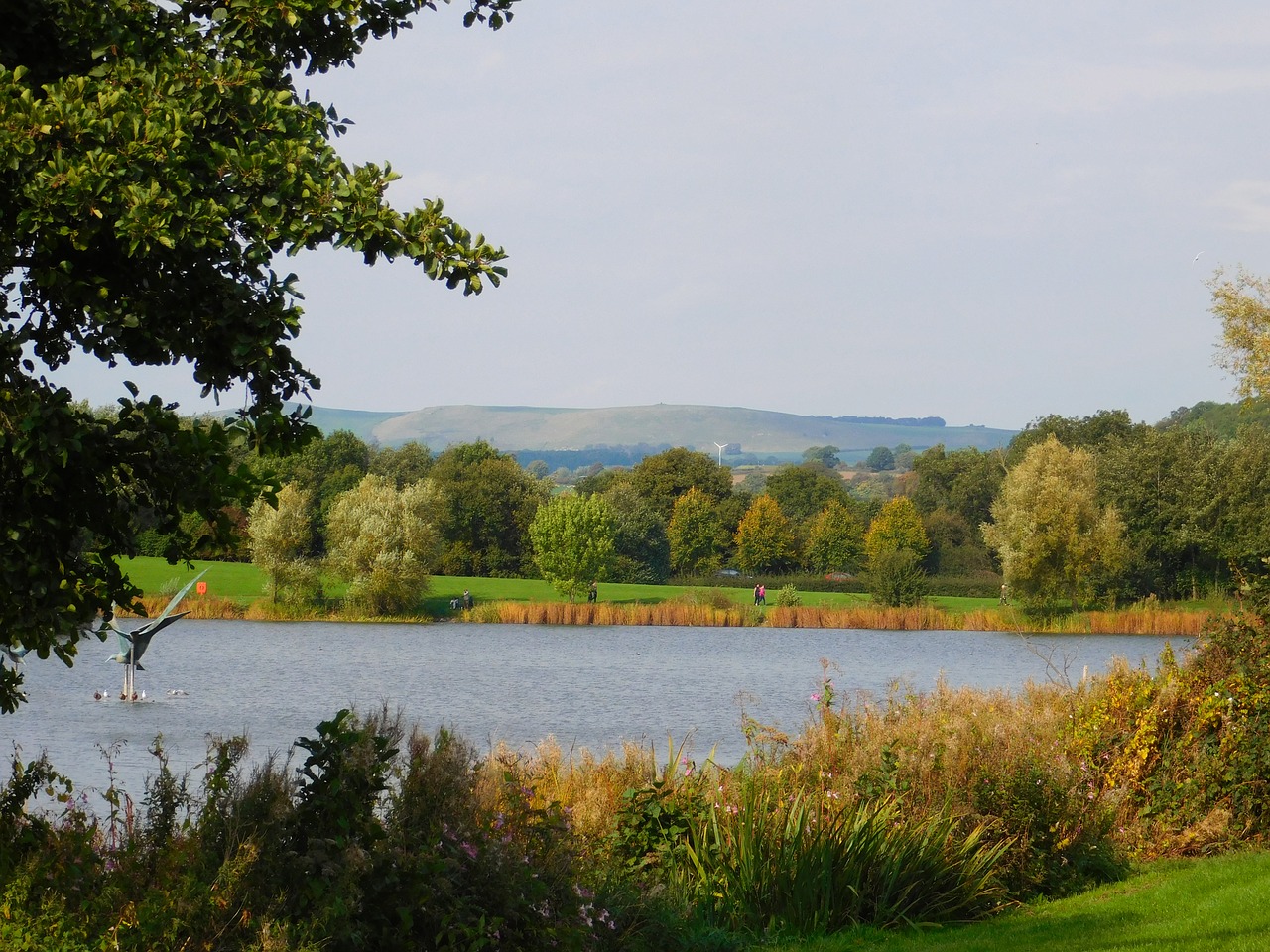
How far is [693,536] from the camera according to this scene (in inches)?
3413

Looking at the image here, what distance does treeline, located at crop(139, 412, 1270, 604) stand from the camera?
5916 cm

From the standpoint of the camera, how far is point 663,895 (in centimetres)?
841

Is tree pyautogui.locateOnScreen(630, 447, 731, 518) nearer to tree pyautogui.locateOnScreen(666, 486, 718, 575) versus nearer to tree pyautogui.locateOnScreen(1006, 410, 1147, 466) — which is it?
tree pyautogui.locateOnScreen(666, 486, 718, 575)

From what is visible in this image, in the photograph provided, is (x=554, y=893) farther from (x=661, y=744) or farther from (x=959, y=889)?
(x=661, y=744)

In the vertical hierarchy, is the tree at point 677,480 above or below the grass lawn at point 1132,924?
above

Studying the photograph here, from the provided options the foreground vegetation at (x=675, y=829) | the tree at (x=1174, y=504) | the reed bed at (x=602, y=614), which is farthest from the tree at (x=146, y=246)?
the tree at (x=1174, y=504)

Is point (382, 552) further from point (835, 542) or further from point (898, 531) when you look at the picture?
point (898, 531)

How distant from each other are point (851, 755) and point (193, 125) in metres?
7.65

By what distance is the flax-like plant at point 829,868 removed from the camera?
28.7 feet

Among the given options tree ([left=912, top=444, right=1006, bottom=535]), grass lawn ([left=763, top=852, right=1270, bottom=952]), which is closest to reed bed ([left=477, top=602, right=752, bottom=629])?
tree ([left=912, top=444, right=1006, bottom=535])

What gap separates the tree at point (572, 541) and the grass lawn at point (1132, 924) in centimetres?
5838

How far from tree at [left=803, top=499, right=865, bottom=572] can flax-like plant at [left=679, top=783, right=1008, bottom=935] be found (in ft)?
252

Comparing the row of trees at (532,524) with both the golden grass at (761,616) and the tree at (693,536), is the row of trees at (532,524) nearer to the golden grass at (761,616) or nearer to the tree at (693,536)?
the tree at (693,536)

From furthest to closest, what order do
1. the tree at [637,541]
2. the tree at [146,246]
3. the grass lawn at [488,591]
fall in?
the tree at [637,541]
the grass lawn at [488,591]
the tree at [146,246]
